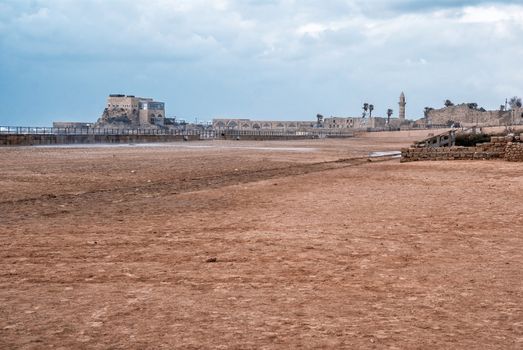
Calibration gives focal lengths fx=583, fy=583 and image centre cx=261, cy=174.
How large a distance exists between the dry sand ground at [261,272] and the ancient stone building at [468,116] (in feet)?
327

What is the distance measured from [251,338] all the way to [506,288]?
7.70ft

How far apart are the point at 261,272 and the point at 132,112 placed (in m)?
140

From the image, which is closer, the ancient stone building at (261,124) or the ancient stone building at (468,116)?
the ancient stone building at (468,116)

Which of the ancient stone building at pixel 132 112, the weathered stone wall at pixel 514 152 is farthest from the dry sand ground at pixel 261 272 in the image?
the ancient stone building at pixel 132 112

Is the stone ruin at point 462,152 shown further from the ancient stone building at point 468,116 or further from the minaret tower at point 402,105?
the minaret tower at point 402,105

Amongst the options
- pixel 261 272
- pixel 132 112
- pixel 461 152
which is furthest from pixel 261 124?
pixel 261 272

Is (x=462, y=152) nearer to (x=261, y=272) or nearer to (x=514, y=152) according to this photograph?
(x=514, y=152)

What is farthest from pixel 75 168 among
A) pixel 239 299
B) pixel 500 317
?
pixel 500 317

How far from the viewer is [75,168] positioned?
19047 mm

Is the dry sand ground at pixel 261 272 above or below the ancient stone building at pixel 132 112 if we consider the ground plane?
below

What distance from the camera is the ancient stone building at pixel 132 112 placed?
135375 millimetres

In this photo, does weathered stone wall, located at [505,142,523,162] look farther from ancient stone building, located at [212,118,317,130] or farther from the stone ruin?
ancient stone building, located at [212,118,317,130]

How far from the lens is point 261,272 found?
5.32 meters

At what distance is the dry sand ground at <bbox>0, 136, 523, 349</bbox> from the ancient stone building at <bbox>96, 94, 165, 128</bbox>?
12743cm
